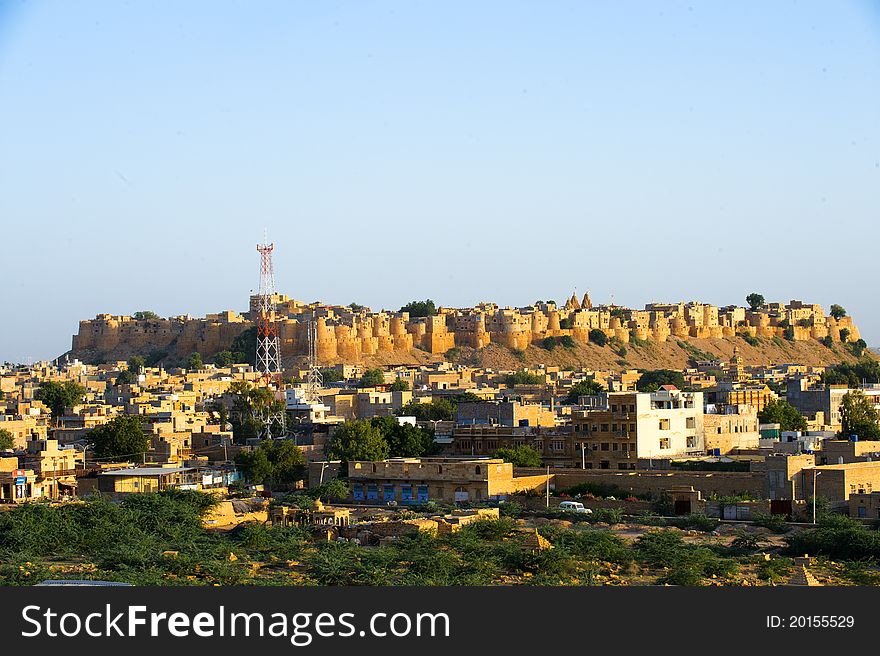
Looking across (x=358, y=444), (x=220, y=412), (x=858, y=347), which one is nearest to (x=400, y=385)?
(x=220, y=412)

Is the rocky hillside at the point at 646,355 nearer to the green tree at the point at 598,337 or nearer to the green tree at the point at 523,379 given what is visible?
the green tree at the point at 598,337

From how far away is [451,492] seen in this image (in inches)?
1340

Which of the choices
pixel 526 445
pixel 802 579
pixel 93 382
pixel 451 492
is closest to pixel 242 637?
pixel 802 579

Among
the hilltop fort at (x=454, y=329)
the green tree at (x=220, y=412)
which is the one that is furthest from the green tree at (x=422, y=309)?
the green tree at (x=220, y=412)

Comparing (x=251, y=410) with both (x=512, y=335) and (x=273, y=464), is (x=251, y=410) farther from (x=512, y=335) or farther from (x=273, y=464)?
(x=512, y=335)

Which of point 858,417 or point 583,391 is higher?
point 583,391

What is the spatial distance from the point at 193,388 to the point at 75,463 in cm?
2879

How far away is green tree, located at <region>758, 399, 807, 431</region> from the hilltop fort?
4515 cm

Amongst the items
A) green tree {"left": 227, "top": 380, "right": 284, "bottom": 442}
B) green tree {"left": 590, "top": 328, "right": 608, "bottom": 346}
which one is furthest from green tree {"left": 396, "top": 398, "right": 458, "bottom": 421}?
green tree {"left": 590, "top": 328, "right": 608, "bottom": 346}

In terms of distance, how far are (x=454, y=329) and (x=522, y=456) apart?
201 feet

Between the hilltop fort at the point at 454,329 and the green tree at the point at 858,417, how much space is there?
43.8 m

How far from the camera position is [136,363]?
Result: 9350 cm

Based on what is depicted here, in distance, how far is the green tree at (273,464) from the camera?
3747 centimetres

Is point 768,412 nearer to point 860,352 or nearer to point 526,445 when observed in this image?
point 526,445
